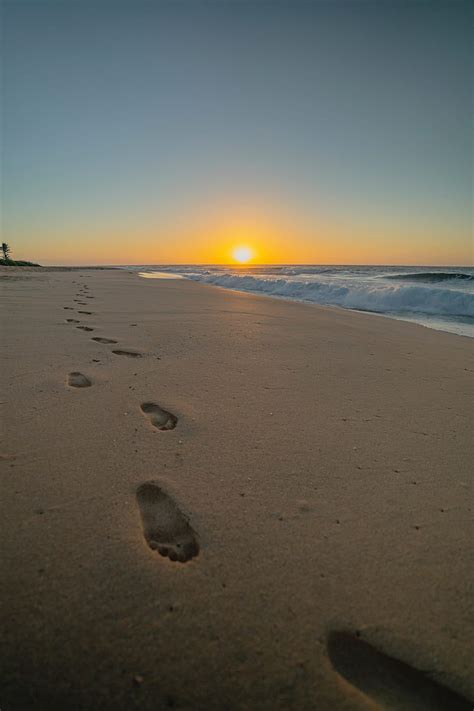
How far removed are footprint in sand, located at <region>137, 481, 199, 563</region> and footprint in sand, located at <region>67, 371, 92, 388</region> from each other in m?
1.20

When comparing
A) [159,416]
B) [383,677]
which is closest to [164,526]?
[383,677]

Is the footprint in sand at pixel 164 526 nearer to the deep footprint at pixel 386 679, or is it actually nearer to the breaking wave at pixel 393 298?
the deep footprint at pixel 386 679

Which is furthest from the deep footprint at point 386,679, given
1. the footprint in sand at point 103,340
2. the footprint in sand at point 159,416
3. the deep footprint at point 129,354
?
the footprint in sand at point 103,340

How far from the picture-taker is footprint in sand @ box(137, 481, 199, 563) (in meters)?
1.14

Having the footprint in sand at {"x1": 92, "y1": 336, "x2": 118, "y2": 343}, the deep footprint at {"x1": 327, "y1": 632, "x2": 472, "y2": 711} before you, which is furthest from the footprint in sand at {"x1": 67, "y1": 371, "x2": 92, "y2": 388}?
the deep footprint at {"x1": 327, "y1": 632, "x2": 472, "y2": 711}

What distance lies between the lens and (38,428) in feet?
5.93

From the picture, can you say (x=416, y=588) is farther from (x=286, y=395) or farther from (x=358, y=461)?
(x=286, y=395)

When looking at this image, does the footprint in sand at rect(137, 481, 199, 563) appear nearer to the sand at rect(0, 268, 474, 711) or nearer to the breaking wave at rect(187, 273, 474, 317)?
the sand at rect(0, 268, 474, 711)

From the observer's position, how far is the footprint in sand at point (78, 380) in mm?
2384

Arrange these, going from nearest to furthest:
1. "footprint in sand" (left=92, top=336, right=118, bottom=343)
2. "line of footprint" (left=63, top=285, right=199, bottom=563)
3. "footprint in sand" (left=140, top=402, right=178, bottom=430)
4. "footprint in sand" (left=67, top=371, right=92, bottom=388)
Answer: "line of footprint" (left=63, top=285, right=199, bottom=563) < "footprint in sand" (left=140, top=402, right=178, bottom=430) < "footprint in sand" (left=67, top=371, right=92, bottom=388) < "footprint in sand" (left=92, top=336, right=118, bottom=343)

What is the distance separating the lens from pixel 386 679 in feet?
2.80

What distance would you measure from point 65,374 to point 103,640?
1.98 metres

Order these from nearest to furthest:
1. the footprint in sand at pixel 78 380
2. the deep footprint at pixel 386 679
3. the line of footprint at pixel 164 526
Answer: the deep footprint at pixel 386 679 < the line of footprint at pixel 164 526 < the footprint in sand at pixel 78 380

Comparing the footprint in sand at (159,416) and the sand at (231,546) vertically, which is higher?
the footprint in sand at (159,416)
